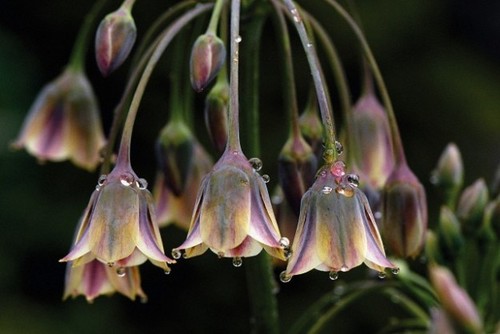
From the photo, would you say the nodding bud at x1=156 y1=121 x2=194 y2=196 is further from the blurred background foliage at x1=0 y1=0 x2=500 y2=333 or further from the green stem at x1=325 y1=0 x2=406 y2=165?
the blurred background foliage at x1=0 y1=0 x2=500 y2=333

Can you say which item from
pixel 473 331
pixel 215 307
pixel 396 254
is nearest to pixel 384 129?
pixel 396 254

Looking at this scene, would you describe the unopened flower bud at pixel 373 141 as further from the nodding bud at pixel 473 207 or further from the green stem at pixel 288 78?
the green stem at pixel 288 78

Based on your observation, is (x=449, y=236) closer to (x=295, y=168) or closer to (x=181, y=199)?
(x=295, y=168)

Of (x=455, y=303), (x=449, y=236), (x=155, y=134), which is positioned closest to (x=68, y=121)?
(x=449, y=236)

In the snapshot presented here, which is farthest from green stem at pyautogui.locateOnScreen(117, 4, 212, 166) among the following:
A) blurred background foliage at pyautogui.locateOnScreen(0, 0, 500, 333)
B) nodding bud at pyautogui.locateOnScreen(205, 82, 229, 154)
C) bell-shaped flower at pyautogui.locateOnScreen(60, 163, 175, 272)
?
blurred background foliage at pyautogui.locateOnScreen(0, 0, 500, 333)

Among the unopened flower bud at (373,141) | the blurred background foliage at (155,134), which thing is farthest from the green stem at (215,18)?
the blurred background foliage at (155,134)
